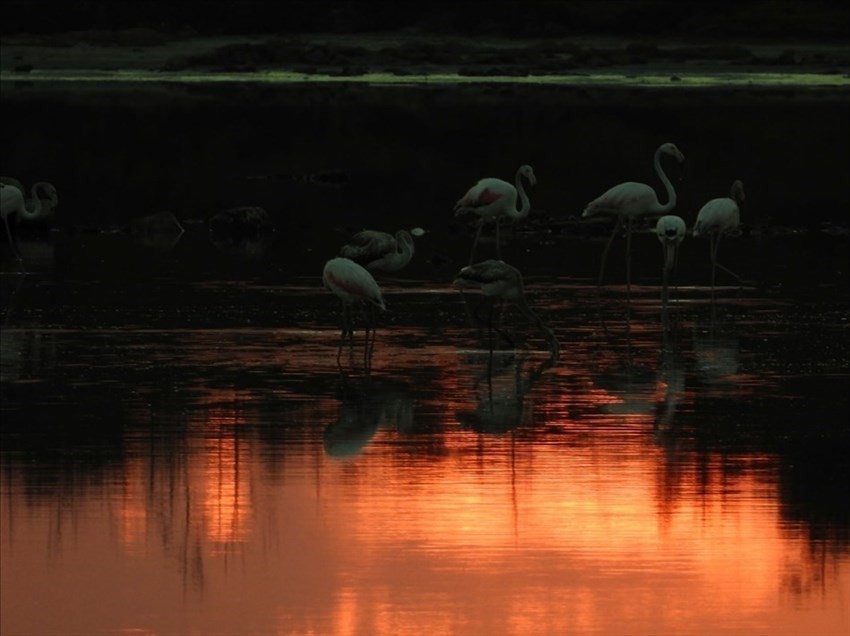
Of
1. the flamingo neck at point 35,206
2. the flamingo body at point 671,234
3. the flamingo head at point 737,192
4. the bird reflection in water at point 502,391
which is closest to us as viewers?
the bird reflection in water at point 502,391

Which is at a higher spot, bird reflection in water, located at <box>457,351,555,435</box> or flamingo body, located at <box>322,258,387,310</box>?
flamingo body, located at <box>322,258,387,310</box>

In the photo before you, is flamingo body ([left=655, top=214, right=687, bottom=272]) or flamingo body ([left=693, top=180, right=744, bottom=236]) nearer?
flamingo body ([left=655, top=214, right=687, bottom=272])

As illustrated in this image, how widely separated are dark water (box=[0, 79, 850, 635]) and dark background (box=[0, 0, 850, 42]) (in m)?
81.2

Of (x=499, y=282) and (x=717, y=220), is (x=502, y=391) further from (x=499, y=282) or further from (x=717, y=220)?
(x=717, y=220)

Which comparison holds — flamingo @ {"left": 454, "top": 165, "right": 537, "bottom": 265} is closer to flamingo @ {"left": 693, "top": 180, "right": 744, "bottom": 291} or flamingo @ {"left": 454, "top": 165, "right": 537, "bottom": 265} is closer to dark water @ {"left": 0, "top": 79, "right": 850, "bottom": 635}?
dark water @ {"left": 0, "top": 79, "right": 850, "bottom": 635}

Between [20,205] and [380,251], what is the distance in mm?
6209

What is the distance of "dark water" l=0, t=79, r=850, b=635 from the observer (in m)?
10.3

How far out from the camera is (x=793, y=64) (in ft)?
304

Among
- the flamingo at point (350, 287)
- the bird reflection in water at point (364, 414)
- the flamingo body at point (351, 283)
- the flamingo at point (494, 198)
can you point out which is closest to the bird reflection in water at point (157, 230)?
the flamingo at point (494, 198)

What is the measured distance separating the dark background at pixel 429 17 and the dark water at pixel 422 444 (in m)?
81.2

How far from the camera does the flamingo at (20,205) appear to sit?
81.1 feet

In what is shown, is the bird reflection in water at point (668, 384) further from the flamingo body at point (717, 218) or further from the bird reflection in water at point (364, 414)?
the flamingo body at point (717, 218)

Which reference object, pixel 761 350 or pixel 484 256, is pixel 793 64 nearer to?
pixel 484 256

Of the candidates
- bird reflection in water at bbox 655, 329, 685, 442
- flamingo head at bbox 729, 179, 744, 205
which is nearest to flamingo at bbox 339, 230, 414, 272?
bird reflection in water at bbox 655, 329, 685, 442
